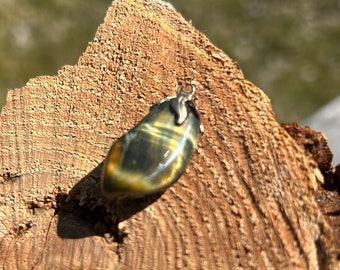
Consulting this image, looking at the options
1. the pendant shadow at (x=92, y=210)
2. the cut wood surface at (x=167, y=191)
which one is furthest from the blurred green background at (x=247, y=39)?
the pendant shadow at (x=92, y=210)

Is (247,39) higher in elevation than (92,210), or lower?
higher

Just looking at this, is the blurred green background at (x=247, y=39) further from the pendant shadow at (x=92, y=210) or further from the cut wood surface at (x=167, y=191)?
the pendant shadow at (x=92, y=210)

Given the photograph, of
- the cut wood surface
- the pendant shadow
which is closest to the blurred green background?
the cut wood surface

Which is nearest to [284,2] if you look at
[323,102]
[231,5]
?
[231,5]

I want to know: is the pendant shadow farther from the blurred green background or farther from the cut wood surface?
the blurred green background

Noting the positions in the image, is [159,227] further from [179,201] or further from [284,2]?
[284,2]

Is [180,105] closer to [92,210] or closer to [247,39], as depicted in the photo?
[92,210]

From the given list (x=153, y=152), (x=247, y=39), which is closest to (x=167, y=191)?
(x=153, y=152)
